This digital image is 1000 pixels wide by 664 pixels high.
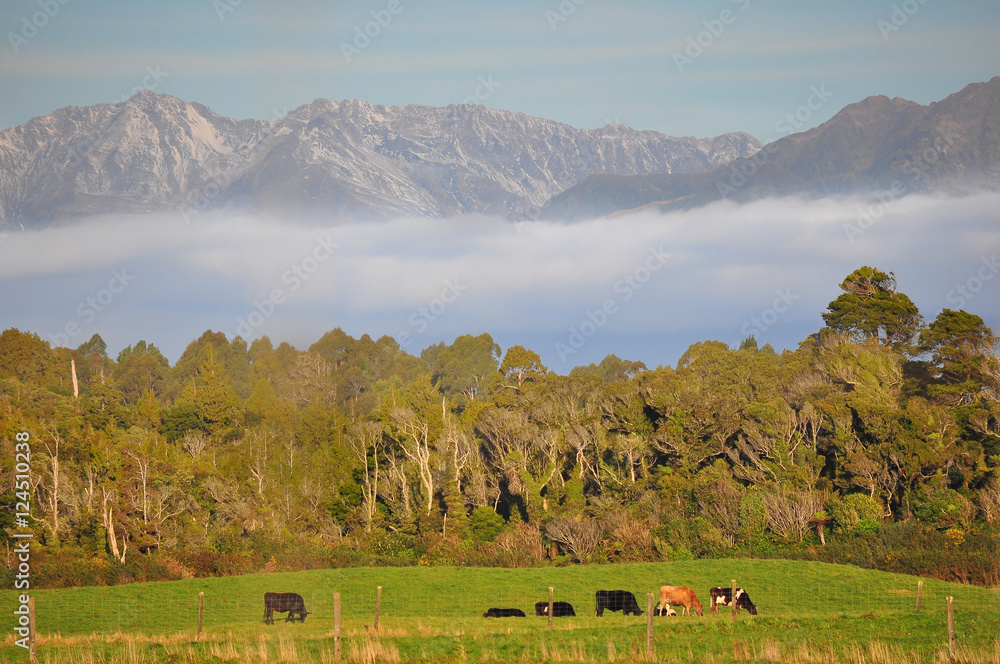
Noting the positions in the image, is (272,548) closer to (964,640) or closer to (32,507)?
(32,507)

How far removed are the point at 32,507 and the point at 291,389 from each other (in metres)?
67.1

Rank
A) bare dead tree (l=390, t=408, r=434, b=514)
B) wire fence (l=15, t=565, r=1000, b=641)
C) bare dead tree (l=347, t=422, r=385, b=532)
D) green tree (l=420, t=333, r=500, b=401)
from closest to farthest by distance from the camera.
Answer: wire fence (l=15, t=565, r=1000, b=641) < bare dead tree (l=390, t=408, r=434, b=514) < bare dead tree (l=347, t=422, r=385, b=532) < green tree (l=420, t=333, r=500, b=401)

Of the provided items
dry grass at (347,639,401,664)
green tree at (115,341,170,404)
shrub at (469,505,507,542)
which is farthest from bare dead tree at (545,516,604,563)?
green tree at (115,341,170,404)

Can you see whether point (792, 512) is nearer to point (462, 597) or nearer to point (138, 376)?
point (462, 597)

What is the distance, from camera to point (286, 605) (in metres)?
32.2

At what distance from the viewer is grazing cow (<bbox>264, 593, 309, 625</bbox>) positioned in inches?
1241

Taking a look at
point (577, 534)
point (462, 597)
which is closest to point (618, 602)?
point (462, 597)

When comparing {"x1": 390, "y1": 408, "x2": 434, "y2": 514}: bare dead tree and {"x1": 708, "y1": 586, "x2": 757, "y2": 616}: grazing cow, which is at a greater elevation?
{"x1": 390, "y1": 408, "x2": 434, "y2": 514}: bare dead tree

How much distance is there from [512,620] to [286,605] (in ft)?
26.4

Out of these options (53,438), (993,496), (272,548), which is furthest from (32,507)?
(993,496)

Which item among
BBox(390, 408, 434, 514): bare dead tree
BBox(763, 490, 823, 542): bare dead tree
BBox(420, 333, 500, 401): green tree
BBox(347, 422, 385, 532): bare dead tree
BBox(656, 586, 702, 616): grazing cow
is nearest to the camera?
BBox(656, 586, 702, 616): grazing cow

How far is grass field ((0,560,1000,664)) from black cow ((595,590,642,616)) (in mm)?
812

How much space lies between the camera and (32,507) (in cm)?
5694

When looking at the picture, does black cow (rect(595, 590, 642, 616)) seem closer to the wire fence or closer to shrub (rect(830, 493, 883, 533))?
the wire fence
